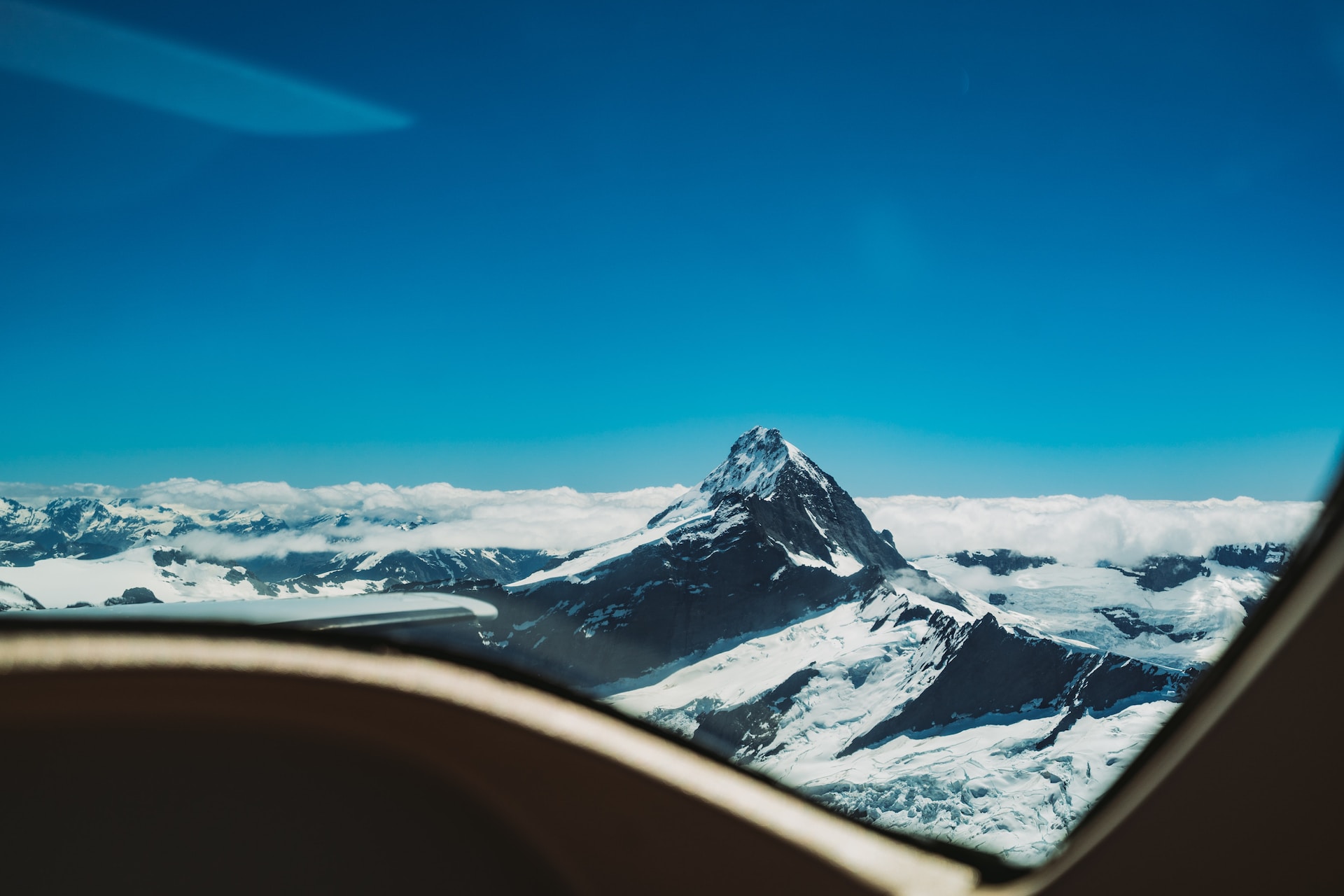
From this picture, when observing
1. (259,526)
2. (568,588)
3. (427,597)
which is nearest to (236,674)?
(427,597)

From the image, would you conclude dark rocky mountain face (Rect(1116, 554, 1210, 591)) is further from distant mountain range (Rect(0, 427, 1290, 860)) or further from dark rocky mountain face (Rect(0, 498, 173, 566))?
dark rocky mountain face (Rect(0, 498, 173, 566))

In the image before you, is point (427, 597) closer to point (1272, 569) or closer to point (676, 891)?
point (676, 891)

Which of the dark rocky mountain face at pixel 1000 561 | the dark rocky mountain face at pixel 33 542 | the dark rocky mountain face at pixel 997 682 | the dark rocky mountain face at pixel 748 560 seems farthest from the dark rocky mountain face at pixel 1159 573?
the dark rocky mountain face at pixel 33 542

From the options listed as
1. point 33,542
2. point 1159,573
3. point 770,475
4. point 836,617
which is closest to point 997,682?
point 1159,573

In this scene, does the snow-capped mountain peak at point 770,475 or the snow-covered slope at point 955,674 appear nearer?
the snow-covered slope at point 955,674

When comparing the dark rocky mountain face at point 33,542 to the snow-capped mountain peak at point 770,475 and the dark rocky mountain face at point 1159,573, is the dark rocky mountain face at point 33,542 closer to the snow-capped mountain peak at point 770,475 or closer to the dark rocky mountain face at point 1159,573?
the snow-capped mountain peak at point 770,475

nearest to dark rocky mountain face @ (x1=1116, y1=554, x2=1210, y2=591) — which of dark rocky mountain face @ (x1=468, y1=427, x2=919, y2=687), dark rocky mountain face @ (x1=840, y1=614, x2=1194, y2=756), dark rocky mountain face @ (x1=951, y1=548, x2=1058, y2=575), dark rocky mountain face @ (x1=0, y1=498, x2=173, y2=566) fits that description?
dark rocky mountain face @ (x1=840, y1=614, x2=1194, y2=756)

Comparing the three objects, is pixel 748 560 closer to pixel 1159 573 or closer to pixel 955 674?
pixel 955 674

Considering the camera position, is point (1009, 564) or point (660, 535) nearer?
point (660, 535)
